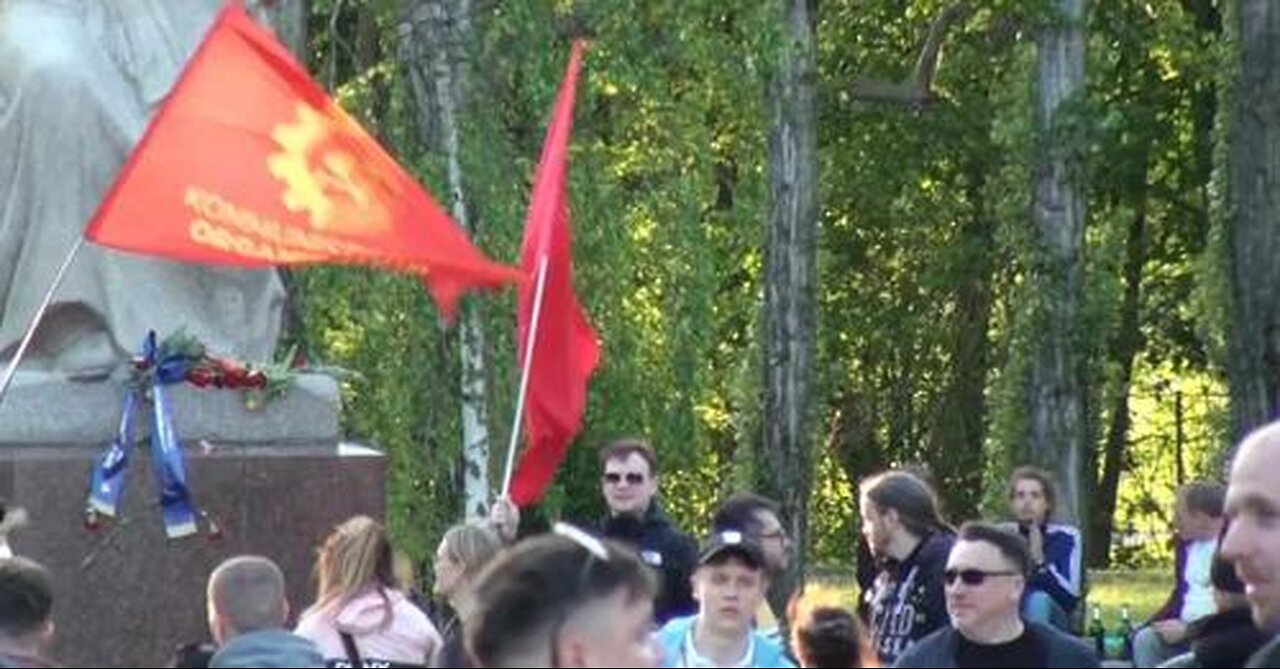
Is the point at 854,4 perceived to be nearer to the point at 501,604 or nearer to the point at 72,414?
the point at 72,414

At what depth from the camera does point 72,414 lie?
1388 cm

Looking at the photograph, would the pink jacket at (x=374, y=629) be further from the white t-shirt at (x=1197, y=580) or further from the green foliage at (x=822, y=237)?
the green foliage at (x=822, y=237)

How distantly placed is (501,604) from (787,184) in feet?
70.9

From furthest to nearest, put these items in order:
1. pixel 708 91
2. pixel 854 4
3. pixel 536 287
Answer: pixel 854 4
pixel 708 91
pixel 536 287

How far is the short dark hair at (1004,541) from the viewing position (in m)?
10.9

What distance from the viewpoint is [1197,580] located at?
15539 mm

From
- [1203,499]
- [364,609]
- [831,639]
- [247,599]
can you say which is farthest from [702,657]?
[1203,499]

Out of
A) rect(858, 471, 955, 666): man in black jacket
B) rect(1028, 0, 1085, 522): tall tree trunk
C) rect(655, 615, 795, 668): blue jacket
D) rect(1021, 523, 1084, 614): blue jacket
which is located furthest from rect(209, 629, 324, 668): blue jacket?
rect(1028, 0, 1085, 522): tall tree trunk

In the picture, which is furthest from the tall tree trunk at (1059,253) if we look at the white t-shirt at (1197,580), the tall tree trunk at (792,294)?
the white t-shirt at (1197,580)

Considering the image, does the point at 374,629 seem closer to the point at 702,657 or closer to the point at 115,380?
the point at 702,657

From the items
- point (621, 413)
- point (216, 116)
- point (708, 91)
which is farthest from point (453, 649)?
point (708, 91)

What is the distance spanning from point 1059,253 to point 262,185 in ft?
56.5

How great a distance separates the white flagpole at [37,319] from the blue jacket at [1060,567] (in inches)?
156

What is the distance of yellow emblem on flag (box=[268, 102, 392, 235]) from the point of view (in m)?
12.4
